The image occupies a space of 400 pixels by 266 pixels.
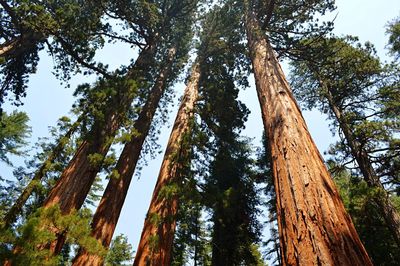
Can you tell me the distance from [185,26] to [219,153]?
5.72 m

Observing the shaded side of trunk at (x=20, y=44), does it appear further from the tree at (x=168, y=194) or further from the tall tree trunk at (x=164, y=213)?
the tall tree trunk at (x=164, y=213)

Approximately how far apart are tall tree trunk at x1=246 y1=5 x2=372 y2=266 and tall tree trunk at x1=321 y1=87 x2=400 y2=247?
18.7ft

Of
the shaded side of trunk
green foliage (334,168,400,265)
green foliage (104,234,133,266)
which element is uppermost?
the shaded side of trunk

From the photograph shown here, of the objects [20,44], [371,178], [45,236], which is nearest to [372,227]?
[371,178]

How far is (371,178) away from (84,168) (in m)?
8.15

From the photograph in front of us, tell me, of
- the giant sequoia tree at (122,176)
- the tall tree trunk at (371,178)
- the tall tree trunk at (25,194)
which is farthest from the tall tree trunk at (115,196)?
the tall tree trunk at (371,178)

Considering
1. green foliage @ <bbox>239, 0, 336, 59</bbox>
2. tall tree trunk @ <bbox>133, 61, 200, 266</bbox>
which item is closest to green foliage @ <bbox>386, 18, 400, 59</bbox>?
green foliage @ <bbox>239, 0, 336, 59</bbox>

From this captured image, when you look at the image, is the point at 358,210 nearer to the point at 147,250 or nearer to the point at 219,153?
the point at 219,153

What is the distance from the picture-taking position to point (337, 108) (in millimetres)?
10734

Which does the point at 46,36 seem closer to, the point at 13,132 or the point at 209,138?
the point at 209,138

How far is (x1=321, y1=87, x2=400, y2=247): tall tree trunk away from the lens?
732 centimetres

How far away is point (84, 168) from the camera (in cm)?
559

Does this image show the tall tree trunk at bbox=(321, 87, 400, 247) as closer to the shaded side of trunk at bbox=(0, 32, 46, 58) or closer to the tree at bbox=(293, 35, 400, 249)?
the tree at bbox=(293, 35, 400, 249)

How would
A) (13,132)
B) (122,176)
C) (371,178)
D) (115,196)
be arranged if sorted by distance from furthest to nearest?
(13,132) → (371,178) → (122,176) → (115,196)
